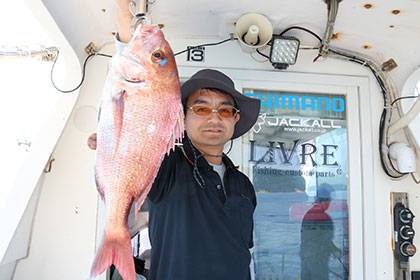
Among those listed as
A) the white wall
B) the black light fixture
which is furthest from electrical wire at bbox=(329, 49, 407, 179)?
the black light fixture

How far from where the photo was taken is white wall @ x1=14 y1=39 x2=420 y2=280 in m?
2.33

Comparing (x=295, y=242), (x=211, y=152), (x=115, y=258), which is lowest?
(x=295, y=242)

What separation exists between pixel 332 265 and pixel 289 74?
139 centimetres

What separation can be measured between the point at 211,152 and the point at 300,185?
1015 millimetres

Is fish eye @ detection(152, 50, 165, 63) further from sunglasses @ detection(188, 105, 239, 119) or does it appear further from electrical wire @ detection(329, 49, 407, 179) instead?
electrical wire @ detection(329, 49, 407, 179)

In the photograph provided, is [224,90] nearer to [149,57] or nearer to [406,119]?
[149,57]

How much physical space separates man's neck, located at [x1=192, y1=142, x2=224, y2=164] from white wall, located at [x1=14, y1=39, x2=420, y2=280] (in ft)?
3.14

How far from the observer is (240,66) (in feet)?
8.45

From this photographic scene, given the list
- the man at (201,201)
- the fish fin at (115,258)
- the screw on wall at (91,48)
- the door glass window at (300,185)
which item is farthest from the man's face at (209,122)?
the screw on wall at (91,48)

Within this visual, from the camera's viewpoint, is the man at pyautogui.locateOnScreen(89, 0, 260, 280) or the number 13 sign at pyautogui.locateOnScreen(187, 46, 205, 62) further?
the number 13 sign at pyautogui.locateOnScreen(187, 46, 205, 62)

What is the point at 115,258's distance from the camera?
3.74 ft

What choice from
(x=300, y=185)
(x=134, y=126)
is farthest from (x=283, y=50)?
(x=134, y=126)

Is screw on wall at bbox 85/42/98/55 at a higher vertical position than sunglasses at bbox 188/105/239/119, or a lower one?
higher

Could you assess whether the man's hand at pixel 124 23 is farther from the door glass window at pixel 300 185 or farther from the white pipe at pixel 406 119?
the white pipe at pixel 406 119
